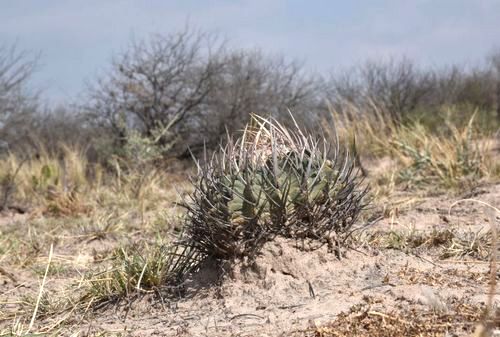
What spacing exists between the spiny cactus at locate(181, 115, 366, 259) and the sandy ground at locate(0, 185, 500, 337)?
0.11 m

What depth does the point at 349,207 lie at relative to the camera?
363 centimetres

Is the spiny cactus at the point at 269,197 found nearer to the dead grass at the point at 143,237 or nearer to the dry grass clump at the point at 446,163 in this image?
the dead grass at the point at 143,237

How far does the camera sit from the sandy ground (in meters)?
2.97

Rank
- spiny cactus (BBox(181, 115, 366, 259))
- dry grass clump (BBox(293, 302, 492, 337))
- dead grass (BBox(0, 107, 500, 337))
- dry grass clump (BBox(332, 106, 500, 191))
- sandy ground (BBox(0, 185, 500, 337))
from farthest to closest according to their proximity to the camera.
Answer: dry grass clump (BBox(332, 106, 500, 191)), spiny cactus (BBox(181, 115, 366, 259)), dead grass (BBox(0, 107, 500, 337)), sandy ground (BBox(0, 185, 500, 337)), dry grass clump (BBox(293, 302, 492, 337))

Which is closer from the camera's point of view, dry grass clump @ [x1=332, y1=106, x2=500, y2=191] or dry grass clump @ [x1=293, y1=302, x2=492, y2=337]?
dry grass clump @ [x1=293, y1=302, x2=492, y2=337]

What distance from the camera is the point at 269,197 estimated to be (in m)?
3.32

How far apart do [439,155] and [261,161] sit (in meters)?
4.76

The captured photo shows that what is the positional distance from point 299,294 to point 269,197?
47cm

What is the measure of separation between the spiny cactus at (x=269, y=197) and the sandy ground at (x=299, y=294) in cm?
11

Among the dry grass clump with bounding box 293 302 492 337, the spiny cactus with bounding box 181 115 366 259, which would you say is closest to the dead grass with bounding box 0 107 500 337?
the dry grass clump with bounding box 293 302 492 337

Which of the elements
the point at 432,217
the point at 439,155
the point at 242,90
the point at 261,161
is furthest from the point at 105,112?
the point at 261,161

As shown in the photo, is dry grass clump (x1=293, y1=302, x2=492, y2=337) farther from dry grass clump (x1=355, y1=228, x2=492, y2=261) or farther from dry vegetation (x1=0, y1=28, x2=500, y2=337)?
dry grass clump (x1=355, y1=228, x2=492, y2=261)

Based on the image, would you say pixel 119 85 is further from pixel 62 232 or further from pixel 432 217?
pixel 432 217

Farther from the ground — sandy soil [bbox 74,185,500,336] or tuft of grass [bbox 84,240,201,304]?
sandy soil [bbox 74,185,500,336]
